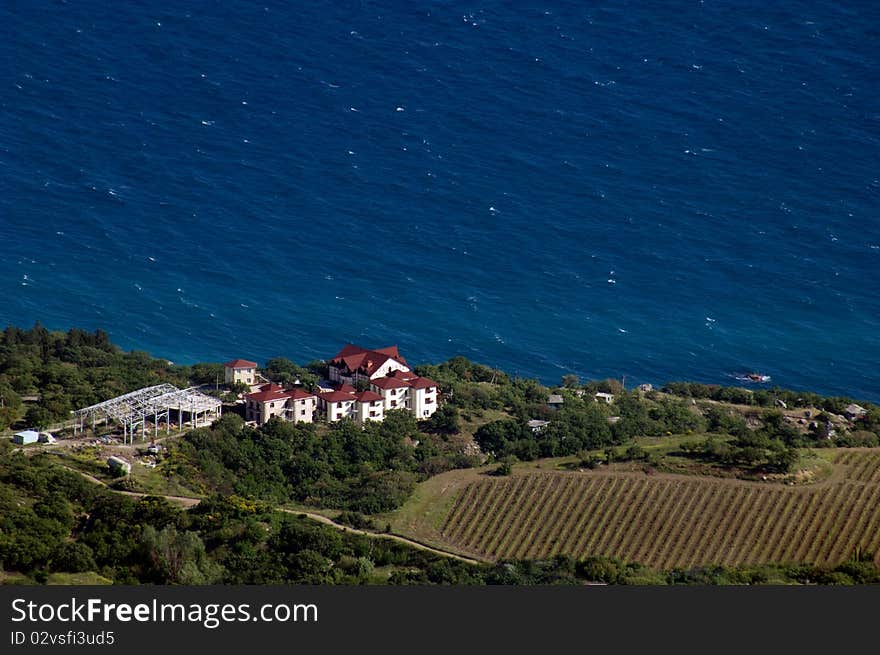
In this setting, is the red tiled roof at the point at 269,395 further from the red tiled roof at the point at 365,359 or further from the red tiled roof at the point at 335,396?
the red tiled roof at the point at 365,359

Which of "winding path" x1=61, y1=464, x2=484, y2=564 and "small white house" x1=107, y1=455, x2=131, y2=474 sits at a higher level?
"small white house" x1=107, y1=455, x2=131, y2=474

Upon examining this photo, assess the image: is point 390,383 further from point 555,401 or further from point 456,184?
point 456,184

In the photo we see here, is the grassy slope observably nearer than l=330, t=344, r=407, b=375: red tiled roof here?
Yes

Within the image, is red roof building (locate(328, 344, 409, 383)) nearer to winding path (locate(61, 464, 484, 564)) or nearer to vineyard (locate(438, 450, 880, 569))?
vineyard (locate(438, 450, 880, 569))

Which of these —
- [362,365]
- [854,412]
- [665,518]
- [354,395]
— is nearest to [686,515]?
[665,518]

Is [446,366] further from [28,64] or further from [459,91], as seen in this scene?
[28,64]

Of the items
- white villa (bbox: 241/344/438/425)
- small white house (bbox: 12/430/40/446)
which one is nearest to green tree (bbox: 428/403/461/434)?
white villa (bbox: 241/344/438/425)
